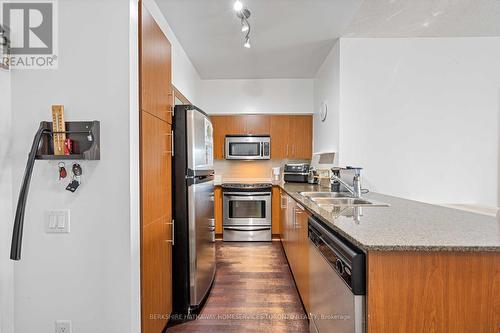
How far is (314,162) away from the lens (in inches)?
164

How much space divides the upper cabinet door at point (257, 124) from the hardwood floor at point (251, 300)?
205 centimetres

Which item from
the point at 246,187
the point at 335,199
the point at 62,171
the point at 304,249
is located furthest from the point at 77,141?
the point at 246,187

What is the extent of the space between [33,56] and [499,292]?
2.30 metres

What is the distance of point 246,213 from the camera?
13.8 ft

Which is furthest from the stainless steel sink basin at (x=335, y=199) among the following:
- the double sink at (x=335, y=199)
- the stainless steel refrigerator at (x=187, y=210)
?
the stainless steel refrigerator at (x=187, y=210)

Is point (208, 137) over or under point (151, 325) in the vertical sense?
over

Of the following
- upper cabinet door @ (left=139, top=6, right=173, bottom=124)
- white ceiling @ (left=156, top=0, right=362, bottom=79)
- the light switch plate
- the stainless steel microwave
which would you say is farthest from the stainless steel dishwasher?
the stainless steel microwave

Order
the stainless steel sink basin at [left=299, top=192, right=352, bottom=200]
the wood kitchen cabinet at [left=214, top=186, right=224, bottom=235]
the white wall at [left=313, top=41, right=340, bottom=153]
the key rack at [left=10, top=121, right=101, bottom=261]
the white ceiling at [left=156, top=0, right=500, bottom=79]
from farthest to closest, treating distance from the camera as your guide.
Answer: the wood kitchen cabinet at [left=214, top=186, right=224, bottom=235] → the white wall at [left=313, top=41, right=340, bottom=153] → the stainless steel sink basin at [left=299, top=192, right=352, bottom=200] → the white ceiling at [left=156, top=0, right=500, bottom=79] → the key rack at [left=10, top=121, right=101, bottom=261]

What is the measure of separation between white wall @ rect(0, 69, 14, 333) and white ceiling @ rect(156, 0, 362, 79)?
1.43 metres

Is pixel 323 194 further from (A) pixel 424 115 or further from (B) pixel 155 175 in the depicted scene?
(B) pixel 155 175

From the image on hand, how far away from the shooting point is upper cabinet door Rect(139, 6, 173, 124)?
154cm

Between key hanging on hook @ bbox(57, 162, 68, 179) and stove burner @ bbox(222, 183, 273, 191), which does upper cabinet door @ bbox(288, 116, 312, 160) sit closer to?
stove burner @ bbox(222, 183, 273, 191)

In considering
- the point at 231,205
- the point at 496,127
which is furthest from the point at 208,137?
the point at 496,127

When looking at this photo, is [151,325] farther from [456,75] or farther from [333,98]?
[456,75]
